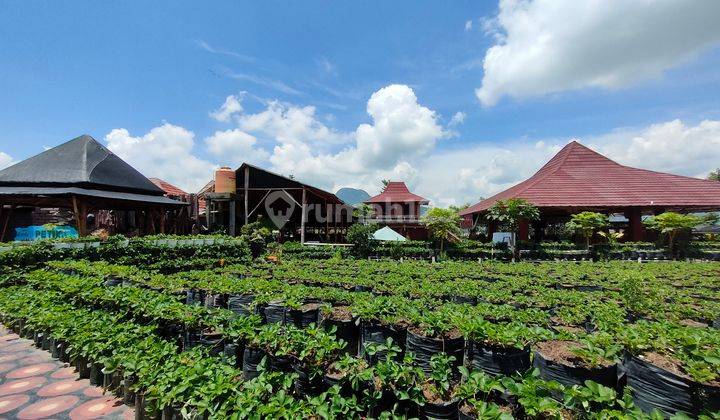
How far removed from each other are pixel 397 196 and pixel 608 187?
1965cm

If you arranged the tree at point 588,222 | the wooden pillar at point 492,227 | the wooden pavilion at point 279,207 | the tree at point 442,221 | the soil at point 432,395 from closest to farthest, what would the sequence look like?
A: the soil at point 432,395 → the tree at point 442,221 → the tree at point 588,222 → the wooden pavilion at point 279,207 → the wooden pillar at point 492,227

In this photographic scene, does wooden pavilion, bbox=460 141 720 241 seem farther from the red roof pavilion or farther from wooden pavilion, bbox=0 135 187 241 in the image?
wooden pavilion, bbox=0 135 187 241

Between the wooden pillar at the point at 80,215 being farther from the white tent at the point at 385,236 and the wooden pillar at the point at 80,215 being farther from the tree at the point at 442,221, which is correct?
the tree at the point at 442,221

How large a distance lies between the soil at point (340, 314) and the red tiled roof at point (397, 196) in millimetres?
31149

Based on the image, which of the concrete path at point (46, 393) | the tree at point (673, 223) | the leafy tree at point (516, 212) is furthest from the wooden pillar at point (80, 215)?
the tree at point (673, 223)

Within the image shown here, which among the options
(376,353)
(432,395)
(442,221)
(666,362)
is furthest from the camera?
(442,221)

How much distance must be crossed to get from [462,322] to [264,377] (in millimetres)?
1956

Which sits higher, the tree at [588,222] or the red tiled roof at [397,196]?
the red tiled roof at [397,196]

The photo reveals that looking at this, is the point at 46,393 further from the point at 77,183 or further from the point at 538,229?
the point at 538,229

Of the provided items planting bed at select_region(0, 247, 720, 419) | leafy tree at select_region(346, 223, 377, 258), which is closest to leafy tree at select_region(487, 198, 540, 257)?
leafy tree at select_region(346, 223, 377, 258)

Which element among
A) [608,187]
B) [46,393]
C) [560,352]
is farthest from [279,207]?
[560,352]

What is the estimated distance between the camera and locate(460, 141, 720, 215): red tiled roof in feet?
64.0

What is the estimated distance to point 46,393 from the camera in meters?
3.45

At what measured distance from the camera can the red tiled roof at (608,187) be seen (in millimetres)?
19500
